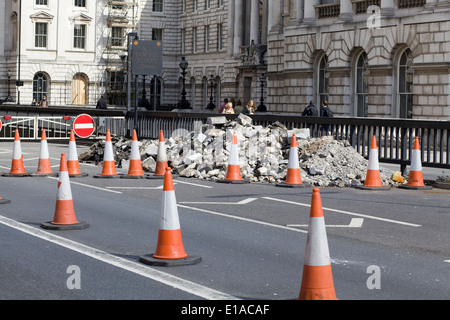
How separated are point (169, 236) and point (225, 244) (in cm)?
150

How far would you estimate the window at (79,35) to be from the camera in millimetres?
85500

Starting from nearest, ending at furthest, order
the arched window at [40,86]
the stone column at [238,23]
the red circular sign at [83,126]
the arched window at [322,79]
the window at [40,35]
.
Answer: the red circular sign at [83,126]
the arched window at [322,79]
the stone column at [238,23]
the window at [40,35]
the arched window at [40,86]

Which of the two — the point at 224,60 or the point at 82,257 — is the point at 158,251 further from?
the point at 224,60

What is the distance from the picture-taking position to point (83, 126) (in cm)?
2305

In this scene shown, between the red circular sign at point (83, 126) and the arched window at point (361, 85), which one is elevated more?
the arched window at point (361, 85)

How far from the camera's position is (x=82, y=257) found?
934cm

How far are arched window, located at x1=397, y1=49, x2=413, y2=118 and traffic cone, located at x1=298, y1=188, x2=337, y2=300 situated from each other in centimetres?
3273

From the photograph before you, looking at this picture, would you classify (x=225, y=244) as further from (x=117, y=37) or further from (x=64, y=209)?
(x=117, y=37)

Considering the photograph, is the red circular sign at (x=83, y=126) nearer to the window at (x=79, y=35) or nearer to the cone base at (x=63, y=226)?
the cone base at (x=63, y=226)

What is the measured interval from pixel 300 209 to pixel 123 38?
7443 centimetres

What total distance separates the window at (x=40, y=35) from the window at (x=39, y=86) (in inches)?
107

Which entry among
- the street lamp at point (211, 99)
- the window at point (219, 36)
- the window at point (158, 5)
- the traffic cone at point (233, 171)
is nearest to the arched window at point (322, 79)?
the street lamp at point (211, 99)

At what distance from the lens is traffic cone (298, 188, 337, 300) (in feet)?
22.7

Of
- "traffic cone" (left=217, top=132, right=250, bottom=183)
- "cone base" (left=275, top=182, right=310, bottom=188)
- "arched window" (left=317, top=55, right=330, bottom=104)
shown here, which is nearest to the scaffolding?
"arched window" (left=317, top=55, right=330, bottom=104)
